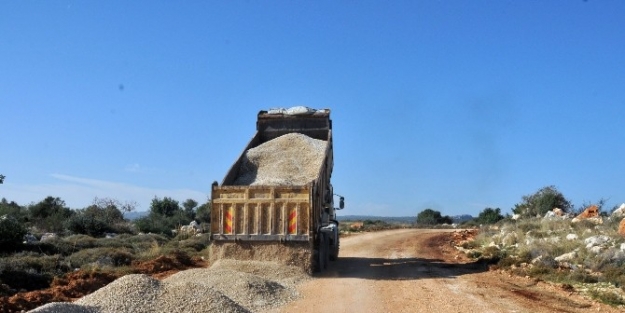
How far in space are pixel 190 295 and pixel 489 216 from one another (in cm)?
4717

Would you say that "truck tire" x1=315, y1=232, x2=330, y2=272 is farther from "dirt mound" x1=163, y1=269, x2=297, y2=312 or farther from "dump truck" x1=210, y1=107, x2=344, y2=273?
"dirt mound" x1=163, y1=269, x2=297, y2=312

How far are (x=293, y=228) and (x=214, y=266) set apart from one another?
202 cm

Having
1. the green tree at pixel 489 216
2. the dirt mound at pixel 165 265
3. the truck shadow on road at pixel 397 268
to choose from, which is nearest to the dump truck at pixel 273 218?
the truck shadow on road at pixel 397 268

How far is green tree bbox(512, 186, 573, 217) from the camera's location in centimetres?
3981

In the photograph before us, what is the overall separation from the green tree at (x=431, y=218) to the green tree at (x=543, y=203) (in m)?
17.5

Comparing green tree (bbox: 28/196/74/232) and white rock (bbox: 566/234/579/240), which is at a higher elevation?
green tree (bbox: 28/196/74/232)

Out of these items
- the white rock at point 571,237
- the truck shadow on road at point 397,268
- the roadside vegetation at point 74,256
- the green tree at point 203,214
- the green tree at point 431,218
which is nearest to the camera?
the roadside vegetation at point 74,256

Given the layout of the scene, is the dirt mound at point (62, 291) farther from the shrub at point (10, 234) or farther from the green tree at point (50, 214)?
the green tree at point (50, 214)

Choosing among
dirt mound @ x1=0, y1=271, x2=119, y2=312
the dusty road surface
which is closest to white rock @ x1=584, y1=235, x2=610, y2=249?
the dusty road surface

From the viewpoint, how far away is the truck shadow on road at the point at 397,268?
52.1 ft

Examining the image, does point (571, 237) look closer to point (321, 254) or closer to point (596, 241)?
point (596, 241)

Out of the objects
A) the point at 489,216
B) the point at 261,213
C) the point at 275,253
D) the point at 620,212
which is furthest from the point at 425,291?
the point at 489,216

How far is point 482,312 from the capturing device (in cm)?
1086

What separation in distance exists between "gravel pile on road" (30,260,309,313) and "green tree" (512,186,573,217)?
97.7 ft
